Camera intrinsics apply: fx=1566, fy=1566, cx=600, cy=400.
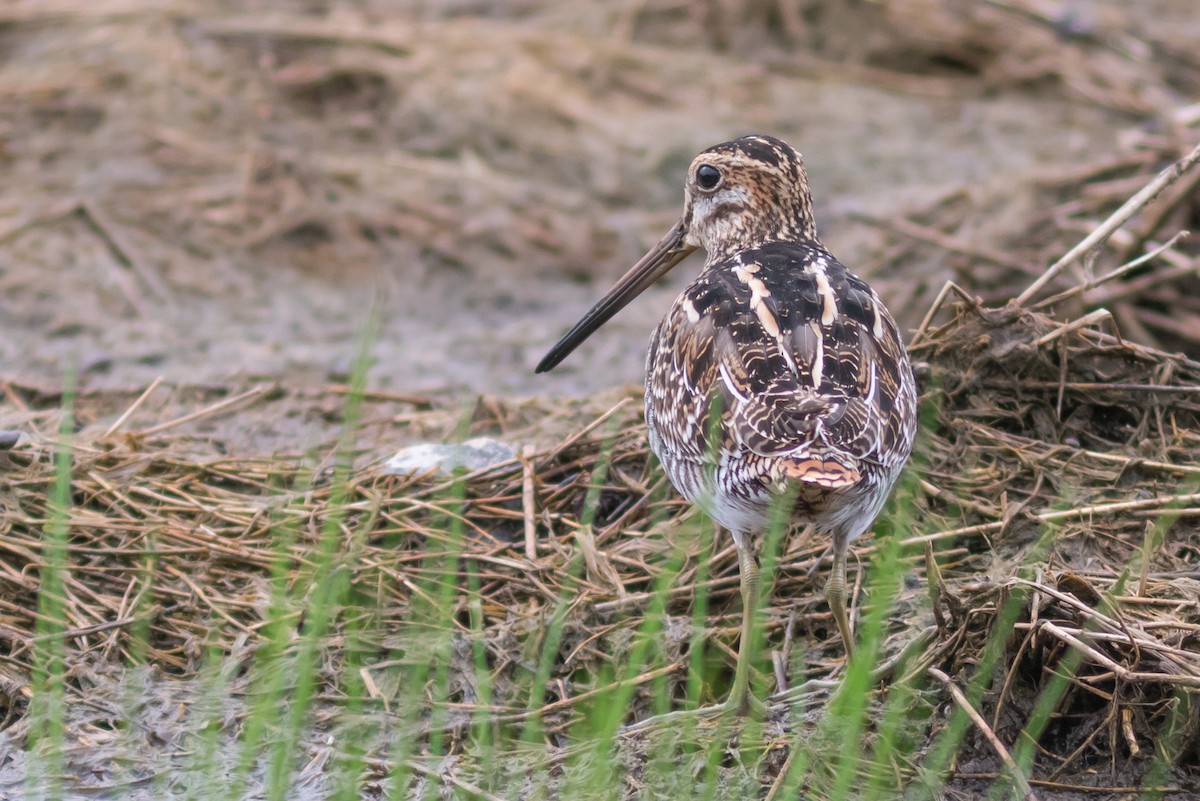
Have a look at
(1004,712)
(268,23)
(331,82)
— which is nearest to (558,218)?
(331,82)

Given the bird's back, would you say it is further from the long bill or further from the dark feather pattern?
the long bill

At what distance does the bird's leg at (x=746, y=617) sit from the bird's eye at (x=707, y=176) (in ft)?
4.71

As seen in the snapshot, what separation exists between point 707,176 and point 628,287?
48 centimetres

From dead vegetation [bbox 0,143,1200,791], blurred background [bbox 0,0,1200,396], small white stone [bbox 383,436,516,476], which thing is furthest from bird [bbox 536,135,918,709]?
blurred background [bbox 0,0,1200,396]

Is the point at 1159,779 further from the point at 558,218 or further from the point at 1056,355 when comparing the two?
the point at 558,218

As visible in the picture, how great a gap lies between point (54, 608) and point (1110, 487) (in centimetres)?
317

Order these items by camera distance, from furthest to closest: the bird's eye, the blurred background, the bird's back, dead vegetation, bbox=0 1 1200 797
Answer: the blurred background
the bird's eye
dead vegetation, bbox=0 1 1200 797
the bird's back

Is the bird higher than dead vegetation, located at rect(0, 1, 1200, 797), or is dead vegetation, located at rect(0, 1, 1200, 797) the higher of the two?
the bird

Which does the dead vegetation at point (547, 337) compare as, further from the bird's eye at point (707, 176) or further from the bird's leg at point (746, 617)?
the bird's eye at point (707, 176)

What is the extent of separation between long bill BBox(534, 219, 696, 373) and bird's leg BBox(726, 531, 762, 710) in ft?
4.43

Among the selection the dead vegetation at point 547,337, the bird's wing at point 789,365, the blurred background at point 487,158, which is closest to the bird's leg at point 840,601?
the dead vegetation at point 547,337

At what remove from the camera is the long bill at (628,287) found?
5.34 metres

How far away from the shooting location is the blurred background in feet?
23.9

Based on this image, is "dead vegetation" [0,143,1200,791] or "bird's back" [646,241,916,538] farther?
"dead vegetation" [0,143,1200,791]
